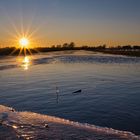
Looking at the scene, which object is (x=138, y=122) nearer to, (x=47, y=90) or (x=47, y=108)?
(x=47, y=108)

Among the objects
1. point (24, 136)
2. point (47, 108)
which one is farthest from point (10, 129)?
point (47, 108)

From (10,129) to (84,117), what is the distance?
3627mm

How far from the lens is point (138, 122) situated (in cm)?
1105

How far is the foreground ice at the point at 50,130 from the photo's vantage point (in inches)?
338

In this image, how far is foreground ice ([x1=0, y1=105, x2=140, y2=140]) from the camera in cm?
858

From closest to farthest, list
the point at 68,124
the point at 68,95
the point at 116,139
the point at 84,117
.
→ the point at 116,139 → the point at 68,124 → the point at 84,117 → the point at 68,95

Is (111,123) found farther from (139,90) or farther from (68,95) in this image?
(139,90)

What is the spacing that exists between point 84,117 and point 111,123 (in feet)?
4.35

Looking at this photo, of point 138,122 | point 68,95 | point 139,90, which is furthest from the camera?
point 139,90

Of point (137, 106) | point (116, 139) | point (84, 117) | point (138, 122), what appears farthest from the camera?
point (137, 106)

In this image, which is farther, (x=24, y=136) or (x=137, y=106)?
(x=137, y=106)

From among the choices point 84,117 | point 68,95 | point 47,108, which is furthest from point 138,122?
point 68,95

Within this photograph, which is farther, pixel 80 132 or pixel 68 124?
pixel 68 124

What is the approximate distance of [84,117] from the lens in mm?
11930
